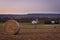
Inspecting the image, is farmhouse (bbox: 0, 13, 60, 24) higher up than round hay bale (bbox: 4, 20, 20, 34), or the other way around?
round hay bale (bbox: 4, 20, 20, 34)

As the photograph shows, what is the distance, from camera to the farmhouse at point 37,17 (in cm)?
317

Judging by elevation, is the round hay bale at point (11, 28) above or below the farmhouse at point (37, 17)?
above

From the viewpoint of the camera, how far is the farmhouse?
3172 mm

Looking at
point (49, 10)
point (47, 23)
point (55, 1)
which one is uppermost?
point (55, 1)

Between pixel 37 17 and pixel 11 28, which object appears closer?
pixel 11 28

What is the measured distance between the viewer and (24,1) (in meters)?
3.04

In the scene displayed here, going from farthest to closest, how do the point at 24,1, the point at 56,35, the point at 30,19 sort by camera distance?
the point at 30,19, the point at 24,1, the point at 56,35

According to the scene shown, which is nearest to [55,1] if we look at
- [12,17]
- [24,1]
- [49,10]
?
[49,10]

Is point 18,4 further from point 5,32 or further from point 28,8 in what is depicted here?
point 5,32

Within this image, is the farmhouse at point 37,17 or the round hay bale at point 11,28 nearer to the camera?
the round hay bale at point 11,28

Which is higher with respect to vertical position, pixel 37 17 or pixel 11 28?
pixel 11 28

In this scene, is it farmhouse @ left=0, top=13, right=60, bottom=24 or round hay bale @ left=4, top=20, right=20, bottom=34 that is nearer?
round hay bale @ left=4, top=20, right=20, bottom=34

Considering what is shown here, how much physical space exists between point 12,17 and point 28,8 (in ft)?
1.43

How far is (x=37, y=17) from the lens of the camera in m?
3.20
